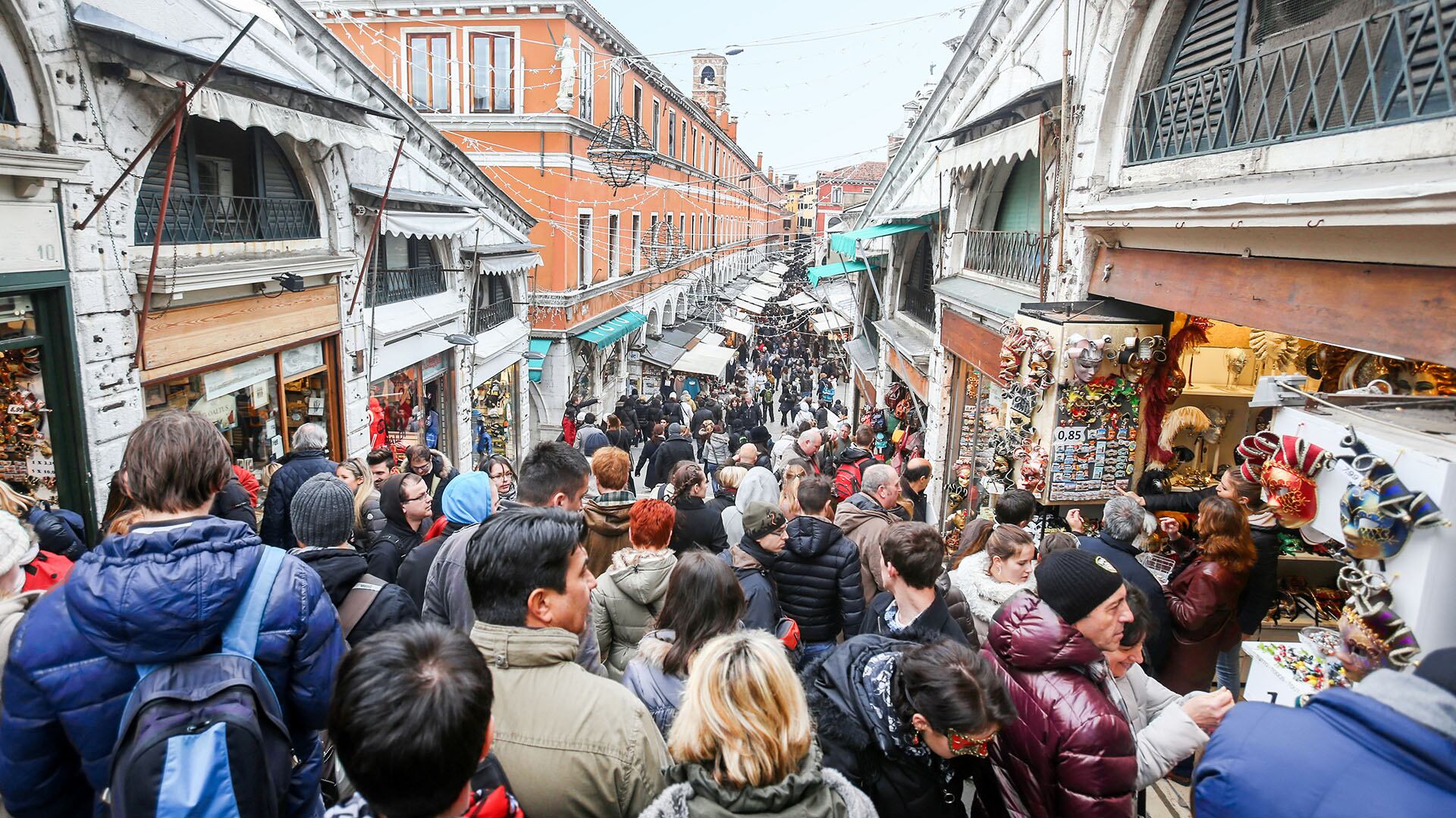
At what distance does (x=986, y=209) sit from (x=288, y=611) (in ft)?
29.5

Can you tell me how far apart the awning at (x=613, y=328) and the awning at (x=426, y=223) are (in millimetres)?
8466

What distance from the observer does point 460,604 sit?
3.45 meters

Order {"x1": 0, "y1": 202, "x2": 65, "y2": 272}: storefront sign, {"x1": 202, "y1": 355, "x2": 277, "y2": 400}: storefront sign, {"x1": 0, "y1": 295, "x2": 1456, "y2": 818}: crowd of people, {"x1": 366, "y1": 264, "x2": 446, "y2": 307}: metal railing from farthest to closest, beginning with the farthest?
{"x1": 366, "y1": 264, "x2": 446, "y2": 307}: metal railing
{"x1": 202, "y1": 355, "x2": 277, "y2": 400}: storefront sign
{"x1": 0, "y1": 202, "x2": 65, "y2": 272}: storefront sign
{"x1": 0, "y1": 295, "x2": 1456, "y2": 818}: crowd of people

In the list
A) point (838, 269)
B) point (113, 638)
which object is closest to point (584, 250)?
point (838, 269)

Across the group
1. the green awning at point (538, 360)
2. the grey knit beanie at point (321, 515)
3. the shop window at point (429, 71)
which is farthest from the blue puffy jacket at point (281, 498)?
the shop window at point (429, 71)

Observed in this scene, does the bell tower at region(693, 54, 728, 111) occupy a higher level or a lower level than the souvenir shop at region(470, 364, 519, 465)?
higher

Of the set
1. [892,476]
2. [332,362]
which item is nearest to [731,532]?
[892,476]

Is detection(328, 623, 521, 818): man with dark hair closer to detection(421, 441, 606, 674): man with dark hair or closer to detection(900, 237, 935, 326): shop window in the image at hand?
detection(421, 441, 606, 674): man with dark hair

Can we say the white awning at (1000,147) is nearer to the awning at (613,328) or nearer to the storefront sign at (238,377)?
the storefront sign at (238,377)

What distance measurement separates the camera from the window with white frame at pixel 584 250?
20.5 metres

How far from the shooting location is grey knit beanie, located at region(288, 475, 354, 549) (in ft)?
10.6

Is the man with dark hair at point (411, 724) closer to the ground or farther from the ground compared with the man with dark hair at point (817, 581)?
farther from the ground

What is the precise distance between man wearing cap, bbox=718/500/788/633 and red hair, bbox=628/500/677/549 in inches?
13.2

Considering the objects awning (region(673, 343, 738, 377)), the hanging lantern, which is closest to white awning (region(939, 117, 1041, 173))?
the hanging lantern
